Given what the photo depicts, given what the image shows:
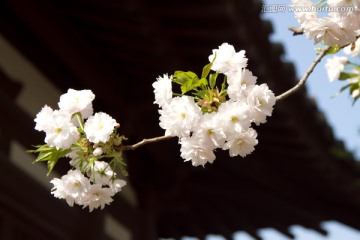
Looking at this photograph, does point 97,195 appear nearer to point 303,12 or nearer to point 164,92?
point 164,92

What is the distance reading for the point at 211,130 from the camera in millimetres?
1567

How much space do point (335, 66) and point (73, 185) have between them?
0.89 m

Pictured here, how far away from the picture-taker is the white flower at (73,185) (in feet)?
5.46

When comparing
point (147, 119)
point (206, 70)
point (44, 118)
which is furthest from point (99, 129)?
point (147, 119)

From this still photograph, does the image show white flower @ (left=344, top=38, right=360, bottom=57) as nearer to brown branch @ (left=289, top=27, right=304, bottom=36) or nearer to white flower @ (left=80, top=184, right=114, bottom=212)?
brown branch @ (left=289, top=27, right=304, bottom=36)

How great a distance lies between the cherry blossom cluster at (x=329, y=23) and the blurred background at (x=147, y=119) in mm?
2118

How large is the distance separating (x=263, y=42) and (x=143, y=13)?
2.26ft

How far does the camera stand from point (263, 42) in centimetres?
421

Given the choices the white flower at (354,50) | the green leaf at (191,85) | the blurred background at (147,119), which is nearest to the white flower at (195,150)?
the green leaf at (191,85)

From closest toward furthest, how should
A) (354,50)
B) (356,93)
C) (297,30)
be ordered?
(297,30) → (354,50) → (356,93)

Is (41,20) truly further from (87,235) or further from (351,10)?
(351,10)

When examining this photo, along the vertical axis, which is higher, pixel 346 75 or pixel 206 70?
pixel 346 75

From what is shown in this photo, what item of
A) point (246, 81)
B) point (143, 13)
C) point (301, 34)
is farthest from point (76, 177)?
point (143, 13)

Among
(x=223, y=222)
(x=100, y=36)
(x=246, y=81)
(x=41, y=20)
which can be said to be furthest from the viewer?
(x=223, y=222)
